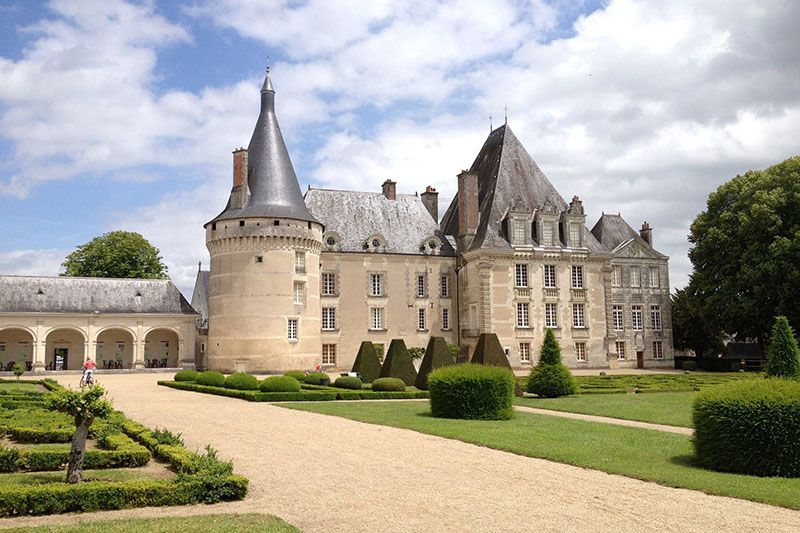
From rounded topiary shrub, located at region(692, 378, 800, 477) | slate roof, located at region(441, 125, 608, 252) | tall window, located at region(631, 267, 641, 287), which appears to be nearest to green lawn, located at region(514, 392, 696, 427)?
rounded topiary shrub, located at region(692, 378, 800, 477)

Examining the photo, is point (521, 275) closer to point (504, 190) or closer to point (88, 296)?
point (504, 190)

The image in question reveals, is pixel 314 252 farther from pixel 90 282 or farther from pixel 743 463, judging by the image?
pixel 743 463

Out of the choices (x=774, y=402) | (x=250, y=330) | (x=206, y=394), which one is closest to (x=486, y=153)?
(x=250, y=330)

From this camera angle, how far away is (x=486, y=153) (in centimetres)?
4250

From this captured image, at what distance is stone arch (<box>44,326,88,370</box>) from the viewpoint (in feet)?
125

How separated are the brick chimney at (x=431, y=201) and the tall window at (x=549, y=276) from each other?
732 centimetres

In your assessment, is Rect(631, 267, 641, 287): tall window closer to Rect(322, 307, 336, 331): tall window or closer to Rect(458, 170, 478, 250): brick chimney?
Rect(458, 170, 478, 250): brick chimney

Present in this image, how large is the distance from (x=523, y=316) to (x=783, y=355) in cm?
2232

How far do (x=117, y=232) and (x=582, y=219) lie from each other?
29416 millimetres

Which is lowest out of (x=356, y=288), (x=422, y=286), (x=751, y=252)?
(x=356, y=288)

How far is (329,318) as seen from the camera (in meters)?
37.3

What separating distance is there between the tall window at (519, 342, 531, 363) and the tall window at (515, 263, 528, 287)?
3.14 metres

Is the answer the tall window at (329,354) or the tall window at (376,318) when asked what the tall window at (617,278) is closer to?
the tall window at (376,318)

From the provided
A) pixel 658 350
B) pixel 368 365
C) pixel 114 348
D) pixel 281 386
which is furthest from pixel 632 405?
pixel 114 348
